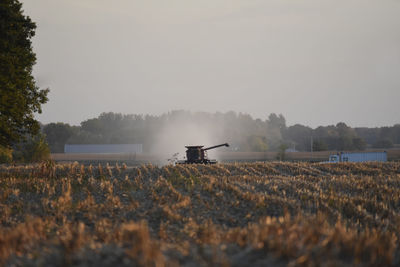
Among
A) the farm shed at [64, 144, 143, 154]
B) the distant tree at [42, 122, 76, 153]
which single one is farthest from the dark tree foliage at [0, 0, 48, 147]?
the distant tree at [42, 122, 76, 153]

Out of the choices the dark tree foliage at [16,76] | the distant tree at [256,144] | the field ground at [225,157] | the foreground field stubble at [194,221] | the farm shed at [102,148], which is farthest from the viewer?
the distant tree at [256,144]

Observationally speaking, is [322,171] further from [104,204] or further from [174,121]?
[174,121]

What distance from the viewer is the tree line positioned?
99.5 meters

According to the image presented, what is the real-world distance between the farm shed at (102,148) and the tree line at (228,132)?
330 inches

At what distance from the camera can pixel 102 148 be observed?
288 ft

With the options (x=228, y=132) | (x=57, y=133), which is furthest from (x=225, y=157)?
(x=57, y=133)

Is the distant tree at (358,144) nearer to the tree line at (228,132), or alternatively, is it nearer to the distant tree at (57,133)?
the tree line at (228,132)

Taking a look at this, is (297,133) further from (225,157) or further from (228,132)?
(225,157)

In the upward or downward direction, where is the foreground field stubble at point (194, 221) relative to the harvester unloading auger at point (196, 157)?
downward

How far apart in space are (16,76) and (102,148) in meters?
69.8

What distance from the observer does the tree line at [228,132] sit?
99.5m

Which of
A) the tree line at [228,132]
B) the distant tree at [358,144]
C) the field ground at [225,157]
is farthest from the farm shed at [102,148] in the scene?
the distant tree at [358,144]

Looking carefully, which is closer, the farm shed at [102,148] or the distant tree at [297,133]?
the farm shed at [102,148]

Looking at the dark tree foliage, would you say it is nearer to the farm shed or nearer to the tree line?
the tree line
